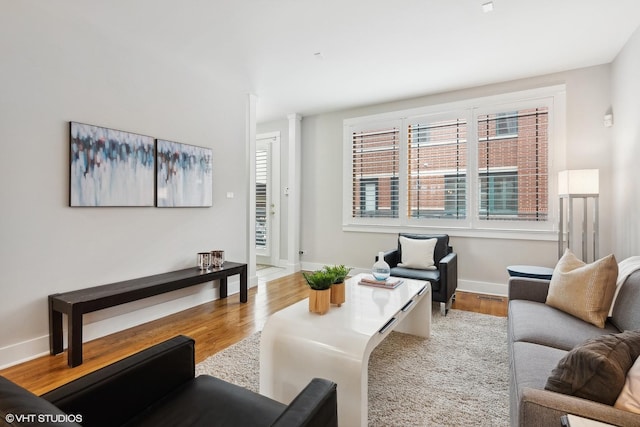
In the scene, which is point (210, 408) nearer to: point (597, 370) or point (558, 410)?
point (558, 410)

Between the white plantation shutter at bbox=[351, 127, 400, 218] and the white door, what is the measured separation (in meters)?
1.52

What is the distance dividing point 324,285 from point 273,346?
478 mm

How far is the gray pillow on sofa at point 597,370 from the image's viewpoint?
1.00m

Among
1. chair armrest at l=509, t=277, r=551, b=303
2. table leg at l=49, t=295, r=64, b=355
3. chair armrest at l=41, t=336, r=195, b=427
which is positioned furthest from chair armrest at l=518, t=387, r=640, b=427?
table leg at l=49, t=295, r=64, b=355

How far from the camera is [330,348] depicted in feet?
5.36

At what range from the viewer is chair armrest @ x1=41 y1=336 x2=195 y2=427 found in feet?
3.43

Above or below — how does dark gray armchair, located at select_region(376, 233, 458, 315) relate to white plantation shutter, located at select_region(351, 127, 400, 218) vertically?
below

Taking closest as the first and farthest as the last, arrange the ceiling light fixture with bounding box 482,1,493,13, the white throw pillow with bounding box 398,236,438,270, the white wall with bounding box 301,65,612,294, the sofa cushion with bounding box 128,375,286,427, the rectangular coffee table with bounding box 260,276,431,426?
the sofa cushion with bounding box 128,375,286,427
the rectangular coffee table with bounding box 260,276,431,426
the ceiling light fixture with bounding box 482,1,493,13
the white wall with bounding box 301,65,612,294
the white throw pillow with bounding box 398,236,438,270

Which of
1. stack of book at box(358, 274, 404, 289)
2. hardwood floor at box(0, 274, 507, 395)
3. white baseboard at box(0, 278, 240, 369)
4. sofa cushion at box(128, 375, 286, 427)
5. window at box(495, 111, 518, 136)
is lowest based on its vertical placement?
hardwood floor at box(0, 274, 507, 395)

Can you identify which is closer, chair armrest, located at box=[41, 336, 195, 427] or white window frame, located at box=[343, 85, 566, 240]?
chair armrest, located at box=[41, 336, 195, 427]

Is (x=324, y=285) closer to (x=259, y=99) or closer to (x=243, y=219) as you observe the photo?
(x=243, y=219)

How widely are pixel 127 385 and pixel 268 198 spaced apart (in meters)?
4.96

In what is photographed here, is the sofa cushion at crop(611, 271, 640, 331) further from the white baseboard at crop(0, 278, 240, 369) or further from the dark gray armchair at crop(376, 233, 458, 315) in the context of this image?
the white baseboard at crop(0, 278, 240, 369)

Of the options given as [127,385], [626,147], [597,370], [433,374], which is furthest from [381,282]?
[626,147]
